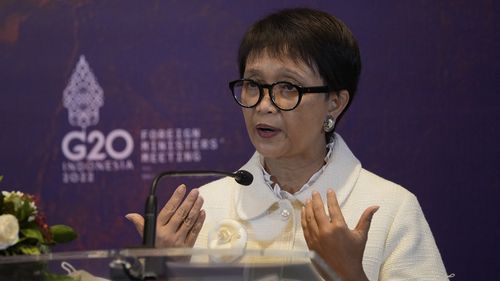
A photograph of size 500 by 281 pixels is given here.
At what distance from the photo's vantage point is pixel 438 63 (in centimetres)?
293

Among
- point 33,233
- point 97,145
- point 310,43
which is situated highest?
point 310,43

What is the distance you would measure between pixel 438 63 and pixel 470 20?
181mm

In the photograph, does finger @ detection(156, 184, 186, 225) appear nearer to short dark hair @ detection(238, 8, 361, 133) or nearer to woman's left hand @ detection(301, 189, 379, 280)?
woman's left hand @ detection(301, 189, 379, 280)

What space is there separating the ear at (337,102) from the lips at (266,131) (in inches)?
7.3

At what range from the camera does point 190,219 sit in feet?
6.15

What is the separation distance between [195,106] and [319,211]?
4.45 feet

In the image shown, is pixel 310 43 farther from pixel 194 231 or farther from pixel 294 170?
pixel 194 231

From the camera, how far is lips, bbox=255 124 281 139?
2.09 m

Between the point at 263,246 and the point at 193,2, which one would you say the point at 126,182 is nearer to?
the point at 193,2

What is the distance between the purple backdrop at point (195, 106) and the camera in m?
2.91

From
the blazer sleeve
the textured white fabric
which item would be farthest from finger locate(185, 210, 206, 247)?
the blazer sleeve

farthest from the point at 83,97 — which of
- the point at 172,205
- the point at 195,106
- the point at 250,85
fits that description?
the point at 172,205

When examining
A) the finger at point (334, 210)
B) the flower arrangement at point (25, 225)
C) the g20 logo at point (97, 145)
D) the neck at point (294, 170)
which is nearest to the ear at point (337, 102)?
the neck at point (294, 170)

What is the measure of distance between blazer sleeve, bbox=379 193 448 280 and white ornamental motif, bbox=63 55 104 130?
1317mm
